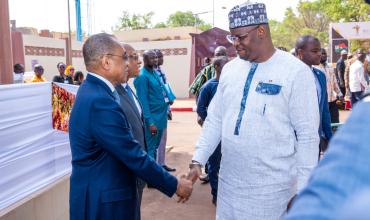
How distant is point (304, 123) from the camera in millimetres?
2301

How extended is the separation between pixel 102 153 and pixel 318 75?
9.12 feet

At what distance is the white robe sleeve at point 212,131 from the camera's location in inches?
106

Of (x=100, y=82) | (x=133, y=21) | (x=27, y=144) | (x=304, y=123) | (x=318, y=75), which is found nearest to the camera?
(x=304, y=123)

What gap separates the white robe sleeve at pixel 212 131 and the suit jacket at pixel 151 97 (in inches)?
121

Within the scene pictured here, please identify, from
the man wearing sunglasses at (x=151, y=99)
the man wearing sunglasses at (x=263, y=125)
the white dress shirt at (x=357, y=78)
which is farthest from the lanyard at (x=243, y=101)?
the white dress shirt at (x=357, y=78)

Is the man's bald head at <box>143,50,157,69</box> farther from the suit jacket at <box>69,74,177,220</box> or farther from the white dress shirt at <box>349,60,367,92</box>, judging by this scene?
the white dress shirt at <box>349,60,367,92</box>

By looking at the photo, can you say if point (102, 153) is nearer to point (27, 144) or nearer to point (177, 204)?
point (27, 144)

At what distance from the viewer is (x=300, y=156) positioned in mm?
2320

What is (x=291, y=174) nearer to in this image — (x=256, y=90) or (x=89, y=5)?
(x=256, y=90)

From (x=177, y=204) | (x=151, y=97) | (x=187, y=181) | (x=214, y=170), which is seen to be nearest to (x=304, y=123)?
(x=187, y=181)

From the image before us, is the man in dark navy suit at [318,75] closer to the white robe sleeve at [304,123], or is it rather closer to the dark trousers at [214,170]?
→ the dark trousers at [214,170]

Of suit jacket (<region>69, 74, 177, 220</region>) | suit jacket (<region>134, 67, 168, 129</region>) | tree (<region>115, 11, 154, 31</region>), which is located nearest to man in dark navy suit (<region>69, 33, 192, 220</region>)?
suit jacket (<region>69, 74, 177, 220</region>)

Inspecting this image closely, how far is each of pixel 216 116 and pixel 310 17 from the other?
66.4m

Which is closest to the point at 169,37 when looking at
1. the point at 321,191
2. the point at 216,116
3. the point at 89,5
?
the point at 89,5
